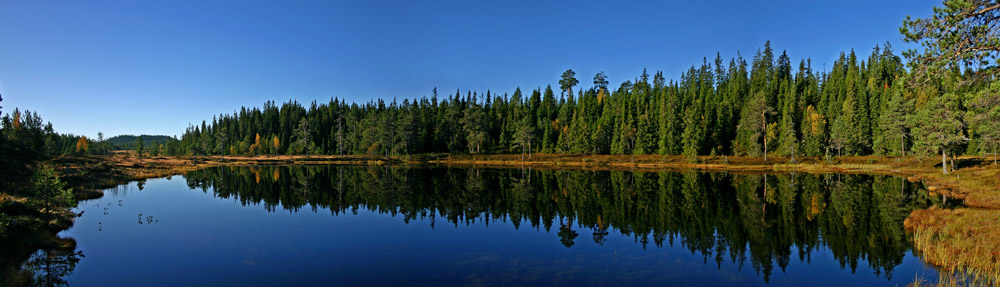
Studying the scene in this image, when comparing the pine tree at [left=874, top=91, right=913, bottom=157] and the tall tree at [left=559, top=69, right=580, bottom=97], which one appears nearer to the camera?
the pine tree at [left=874, top=91, right=913, bottom=157]

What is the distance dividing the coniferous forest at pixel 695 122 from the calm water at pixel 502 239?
35002 millimetres

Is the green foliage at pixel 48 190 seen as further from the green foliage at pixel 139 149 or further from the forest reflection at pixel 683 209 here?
the green foliage at pixel 139 149

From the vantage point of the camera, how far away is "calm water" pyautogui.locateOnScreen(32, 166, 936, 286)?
14.6 m

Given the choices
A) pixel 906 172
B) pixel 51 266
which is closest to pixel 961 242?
pixel 51 266

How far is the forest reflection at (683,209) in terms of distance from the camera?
18156 mm

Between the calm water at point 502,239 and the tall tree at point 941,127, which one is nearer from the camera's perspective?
the calm water at point 502,239

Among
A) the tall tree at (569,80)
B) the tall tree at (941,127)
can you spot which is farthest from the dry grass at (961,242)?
the tall tree at (569,80)

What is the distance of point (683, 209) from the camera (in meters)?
28.1

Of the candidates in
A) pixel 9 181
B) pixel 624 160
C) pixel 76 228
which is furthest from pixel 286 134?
pixel 76 228

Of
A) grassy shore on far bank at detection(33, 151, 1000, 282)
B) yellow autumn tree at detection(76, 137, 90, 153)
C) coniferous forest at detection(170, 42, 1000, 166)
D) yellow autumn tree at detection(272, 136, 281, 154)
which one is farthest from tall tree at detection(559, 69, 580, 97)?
yellow autumn tree at detection(76, 137, 90, 153)

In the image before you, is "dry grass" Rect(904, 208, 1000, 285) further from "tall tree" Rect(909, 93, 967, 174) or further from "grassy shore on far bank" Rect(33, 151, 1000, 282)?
"tall tree" Rect(909, 93, 967, 174)

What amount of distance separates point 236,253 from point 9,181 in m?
23.9

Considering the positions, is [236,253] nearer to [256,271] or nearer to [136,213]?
[256,271]

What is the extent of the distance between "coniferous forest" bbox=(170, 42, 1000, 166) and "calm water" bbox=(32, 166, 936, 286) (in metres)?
35.0
